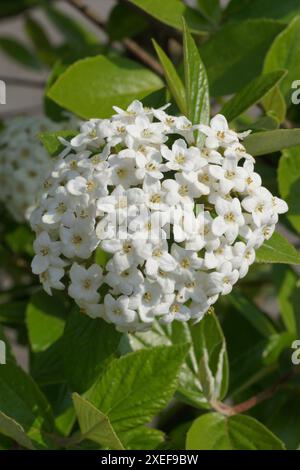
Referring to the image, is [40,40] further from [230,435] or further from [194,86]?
[230,435]

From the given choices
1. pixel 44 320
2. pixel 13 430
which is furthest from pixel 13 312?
pixel 13 430

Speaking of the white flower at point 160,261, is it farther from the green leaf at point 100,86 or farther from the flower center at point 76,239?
the green leaf at point 100,86

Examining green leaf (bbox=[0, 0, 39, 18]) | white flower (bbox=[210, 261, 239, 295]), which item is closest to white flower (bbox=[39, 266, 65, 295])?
white flower (bbox=[210, 261, 239, 295])

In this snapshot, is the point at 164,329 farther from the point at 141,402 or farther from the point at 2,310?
the point at 2,310

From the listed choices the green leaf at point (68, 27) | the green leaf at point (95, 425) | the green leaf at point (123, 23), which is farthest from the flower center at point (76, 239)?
the green leaf at point (68, 27)

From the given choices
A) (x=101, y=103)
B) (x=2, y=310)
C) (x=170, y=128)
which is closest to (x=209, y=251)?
(x=170, y=128)
